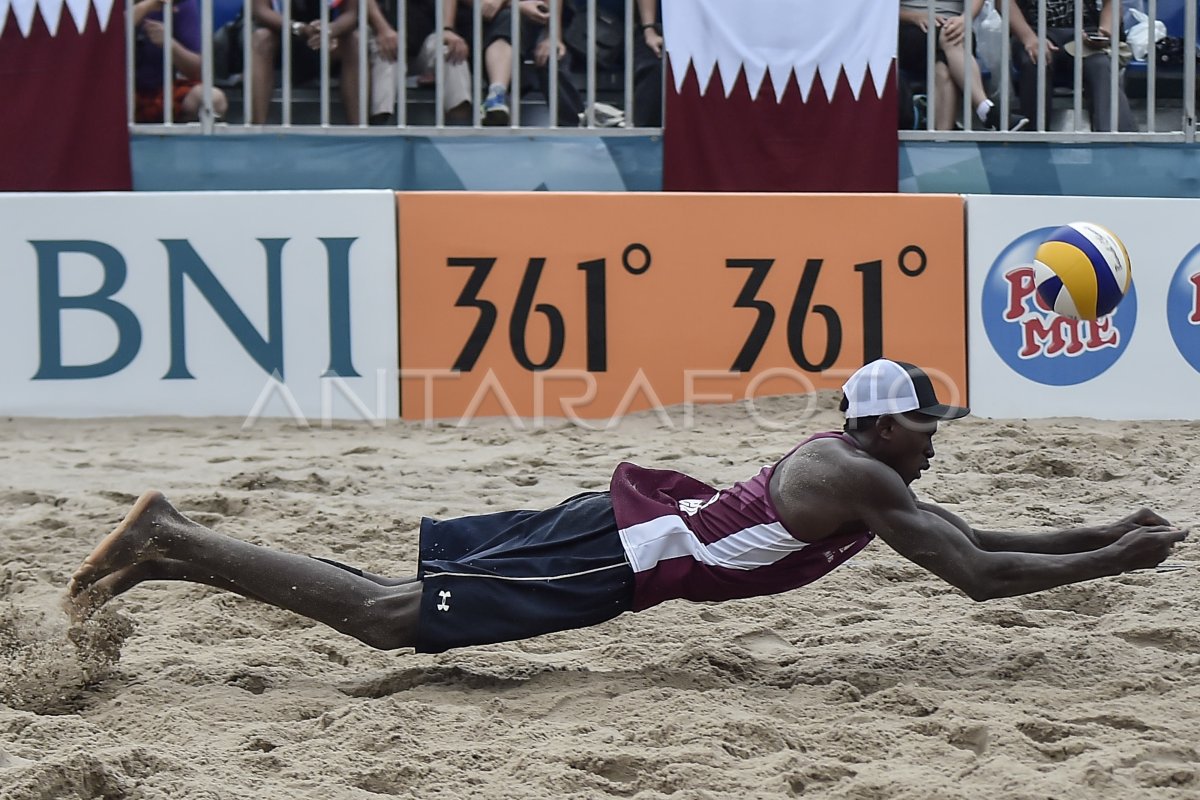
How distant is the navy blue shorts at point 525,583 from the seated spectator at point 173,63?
201 inches

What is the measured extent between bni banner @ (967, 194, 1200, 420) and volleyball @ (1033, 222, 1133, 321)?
2.43 metres

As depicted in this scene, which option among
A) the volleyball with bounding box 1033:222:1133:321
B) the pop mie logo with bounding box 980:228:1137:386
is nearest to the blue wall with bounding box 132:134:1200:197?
the pop mie logo with bounding box 980:228:1137:386

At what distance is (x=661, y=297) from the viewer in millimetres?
7426

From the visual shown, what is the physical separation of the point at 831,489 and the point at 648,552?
21.0 inches

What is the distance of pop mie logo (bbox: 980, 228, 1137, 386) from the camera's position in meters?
7.34

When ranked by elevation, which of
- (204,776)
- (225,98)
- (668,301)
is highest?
(225,98)

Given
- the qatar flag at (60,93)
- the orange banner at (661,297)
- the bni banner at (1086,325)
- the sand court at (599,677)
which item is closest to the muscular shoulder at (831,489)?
A: the sand court at (599,677)

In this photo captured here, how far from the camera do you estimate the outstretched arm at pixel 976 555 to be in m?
3.81

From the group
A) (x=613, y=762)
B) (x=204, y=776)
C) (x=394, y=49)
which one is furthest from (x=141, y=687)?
(x=394, y=49)

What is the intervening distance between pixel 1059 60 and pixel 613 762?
22.2 feet

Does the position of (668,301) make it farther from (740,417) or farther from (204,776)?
(204,776)

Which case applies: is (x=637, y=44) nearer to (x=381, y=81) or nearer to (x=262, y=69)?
(x=381, y=81)

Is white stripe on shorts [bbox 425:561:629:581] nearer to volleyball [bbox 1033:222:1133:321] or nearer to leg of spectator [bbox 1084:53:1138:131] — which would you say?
volleyball [bbox 1033:222:1133:321]

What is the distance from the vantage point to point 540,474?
248 inches
